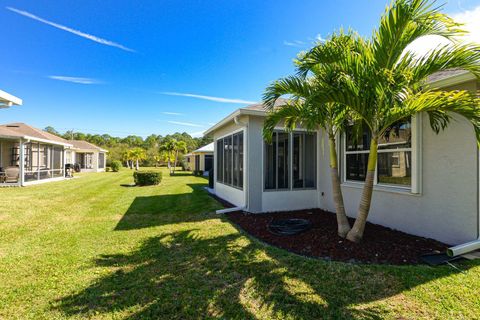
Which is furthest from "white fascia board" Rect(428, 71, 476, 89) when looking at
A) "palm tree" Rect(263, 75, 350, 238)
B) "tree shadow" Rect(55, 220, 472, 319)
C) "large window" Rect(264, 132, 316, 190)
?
"large window" Rect(264, 132, 316, 190)

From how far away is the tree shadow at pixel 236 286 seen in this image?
2.58 meters

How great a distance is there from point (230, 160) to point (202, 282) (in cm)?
636

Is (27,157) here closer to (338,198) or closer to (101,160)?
(101,160)

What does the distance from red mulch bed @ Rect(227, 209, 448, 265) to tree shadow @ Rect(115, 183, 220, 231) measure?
2260mm

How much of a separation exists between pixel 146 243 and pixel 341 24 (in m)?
5.97

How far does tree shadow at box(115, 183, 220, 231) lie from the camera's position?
257 inches

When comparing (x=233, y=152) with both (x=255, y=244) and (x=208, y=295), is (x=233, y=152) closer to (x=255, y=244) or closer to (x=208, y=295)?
(x=255, y=244)

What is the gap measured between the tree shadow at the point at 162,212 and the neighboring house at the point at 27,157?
35.6ft

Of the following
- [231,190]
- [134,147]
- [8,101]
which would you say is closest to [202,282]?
[231,190]

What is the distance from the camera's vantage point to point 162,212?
7.87 m

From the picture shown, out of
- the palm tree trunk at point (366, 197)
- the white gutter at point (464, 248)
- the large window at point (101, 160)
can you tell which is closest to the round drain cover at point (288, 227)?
the palm tree trunk at point (366, 197)

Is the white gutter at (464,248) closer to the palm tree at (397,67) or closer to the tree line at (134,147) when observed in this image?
the palm tree at (397,67)

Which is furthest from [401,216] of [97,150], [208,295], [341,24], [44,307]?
[97,150]

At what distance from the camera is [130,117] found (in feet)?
125
